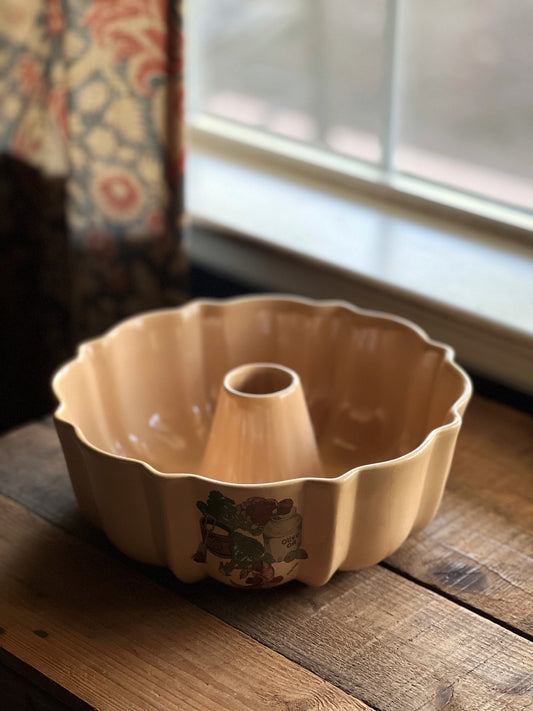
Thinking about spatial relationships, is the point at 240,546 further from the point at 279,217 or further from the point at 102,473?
the point at 279,217

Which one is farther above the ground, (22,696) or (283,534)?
(283,534)

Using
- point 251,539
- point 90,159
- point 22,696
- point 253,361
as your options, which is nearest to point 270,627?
point 251,539

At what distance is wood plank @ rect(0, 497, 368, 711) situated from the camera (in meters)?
0.59

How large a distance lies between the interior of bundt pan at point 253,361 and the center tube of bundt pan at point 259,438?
9cm

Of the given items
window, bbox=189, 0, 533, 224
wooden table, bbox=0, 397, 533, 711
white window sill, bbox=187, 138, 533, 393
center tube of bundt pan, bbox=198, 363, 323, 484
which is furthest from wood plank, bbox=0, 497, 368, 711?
window, bbox=189, 0, 533, 224

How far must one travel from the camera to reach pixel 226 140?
1.29 m

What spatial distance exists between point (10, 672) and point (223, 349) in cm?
34

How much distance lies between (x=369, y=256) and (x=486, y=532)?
39 cm

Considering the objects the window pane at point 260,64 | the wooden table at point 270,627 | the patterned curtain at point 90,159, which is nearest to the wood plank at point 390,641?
the wooden table at point 270,627

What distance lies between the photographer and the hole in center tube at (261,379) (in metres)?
0.75

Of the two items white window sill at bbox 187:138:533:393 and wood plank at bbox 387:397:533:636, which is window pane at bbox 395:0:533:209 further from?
wood plank at bbox 387:397:533:636

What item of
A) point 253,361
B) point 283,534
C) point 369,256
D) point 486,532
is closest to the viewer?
point 283,534

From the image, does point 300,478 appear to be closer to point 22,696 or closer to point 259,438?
point 259,438

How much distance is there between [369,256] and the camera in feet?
3.44
